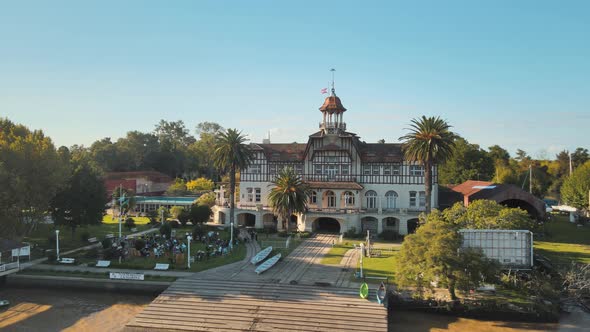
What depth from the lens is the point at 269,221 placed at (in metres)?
55.6

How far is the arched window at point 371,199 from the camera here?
52.9m

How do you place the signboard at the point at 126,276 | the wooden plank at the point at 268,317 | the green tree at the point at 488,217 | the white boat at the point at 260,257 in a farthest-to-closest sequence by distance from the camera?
the white boat at the point at 260,257, the green tree at the point at 488,217, the signboard at the point at 126,276, the wooden plank at the point at 268,317

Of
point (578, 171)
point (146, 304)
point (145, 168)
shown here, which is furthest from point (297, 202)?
point (145, 168)

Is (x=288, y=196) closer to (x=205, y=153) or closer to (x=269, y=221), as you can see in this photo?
(x=269, y=221)

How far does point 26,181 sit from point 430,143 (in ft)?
126

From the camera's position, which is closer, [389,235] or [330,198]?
[389,235]

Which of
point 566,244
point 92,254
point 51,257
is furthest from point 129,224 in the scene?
point 566,244

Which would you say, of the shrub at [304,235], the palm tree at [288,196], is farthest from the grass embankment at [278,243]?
the palm tree at [288,196]

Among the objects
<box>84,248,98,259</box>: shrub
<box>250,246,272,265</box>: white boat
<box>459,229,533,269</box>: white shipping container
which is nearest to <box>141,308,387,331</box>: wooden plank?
<box>250,246,272,265</box>: white boat

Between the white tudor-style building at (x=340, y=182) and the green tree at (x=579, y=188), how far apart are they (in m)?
29.8

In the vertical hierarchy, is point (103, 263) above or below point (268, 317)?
above

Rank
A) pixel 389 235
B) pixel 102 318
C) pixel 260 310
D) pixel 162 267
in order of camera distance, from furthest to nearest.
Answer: pixel 389 235, pixel 162 267, pixel 102 318, pixel 260 310

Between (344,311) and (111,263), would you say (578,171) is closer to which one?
(344,311)

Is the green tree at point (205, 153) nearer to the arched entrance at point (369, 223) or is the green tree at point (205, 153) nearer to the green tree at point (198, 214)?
the green tree at point (198, 214)
